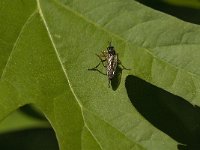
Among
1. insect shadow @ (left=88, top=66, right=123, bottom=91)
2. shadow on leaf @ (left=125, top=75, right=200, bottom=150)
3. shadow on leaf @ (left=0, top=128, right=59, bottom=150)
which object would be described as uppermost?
insect shadow @ (left=88, top=66, right=123, bottom=91)

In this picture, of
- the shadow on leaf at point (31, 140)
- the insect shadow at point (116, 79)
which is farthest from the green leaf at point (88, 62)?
the shadow on leaf at point (31, 140)

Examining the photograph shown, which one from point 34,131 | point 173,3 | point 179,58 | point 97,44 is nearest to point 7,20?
point 97,44

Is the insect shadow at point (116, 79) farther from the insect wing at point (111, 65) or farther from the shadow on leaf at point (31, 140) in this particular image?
the shadow on leaf at point (31, 140)

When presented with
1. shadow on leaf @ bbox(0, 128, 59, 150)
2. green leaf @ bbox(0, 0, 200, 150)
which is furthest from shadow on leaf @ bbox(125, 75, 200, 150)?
shadow on leaf @ bbox(0, 128, 59, 150)

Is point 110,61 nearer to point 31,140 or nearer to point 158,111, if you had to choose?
point 158,111

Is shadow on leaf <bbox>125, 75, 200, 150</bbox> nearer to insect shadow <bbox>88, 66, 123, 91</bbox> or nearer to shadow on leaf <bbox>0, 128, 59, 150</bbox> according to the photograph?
insect shadow <bbox>88, 66, 123, 91</bbox>

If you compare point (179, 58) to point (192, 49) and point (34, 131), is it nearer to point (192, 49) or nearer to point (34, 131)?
point (192, 49)
